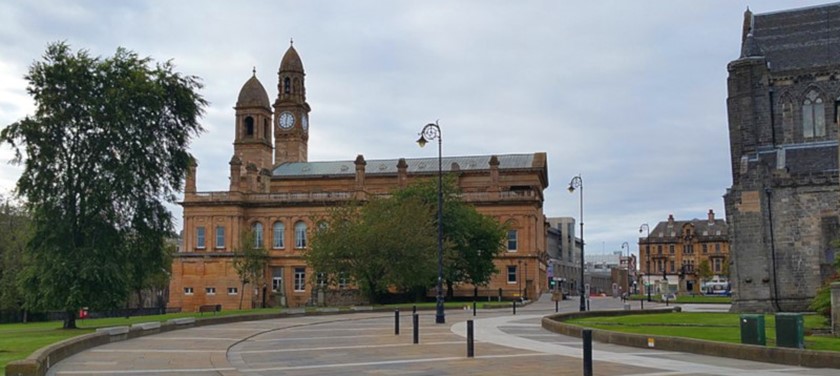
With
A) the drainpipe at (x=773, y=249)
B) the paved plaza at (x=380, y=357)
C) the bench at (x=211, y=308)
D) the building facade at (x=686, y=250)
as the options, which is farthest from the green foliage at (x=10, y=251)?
the building facade at (x=686, y=250)

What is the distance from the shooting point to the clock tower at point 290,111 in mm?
116312

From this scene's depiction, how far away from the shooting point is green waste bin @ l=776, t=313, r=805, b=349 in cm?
1856

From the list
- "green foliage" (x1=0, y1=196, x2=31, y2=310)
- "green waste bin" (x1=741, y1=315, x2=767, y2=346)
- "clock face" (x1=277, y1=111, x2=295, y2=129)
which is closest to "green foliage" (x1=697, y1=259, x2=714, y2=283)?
"clock face" (x1=277, y1=111, x2=295, y2=129)

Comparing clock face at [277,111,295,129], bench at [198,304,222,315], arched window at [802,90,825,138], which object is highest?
clock face at [277,111,295,129]

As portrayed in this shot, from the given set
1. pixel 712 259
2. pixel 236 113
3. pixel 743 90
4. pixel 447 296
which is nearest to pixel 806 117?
pixel 743 90

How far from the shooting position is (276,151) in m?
118

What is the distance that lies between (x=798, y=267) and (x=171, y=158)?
3493 centimetres

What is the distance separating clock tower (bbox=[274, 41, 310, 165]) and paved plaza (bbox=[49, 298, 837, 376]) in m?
88.5

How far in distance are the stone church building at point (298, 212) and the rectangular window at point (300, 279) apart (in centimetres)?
12

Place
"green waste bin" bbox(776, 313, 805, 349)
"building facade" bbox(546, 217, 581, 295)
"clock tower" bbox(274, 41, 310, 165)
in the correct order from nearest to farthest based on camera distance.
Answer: "green waste bin" bbox(776, 313, 805, 349)
"clock tower" bbox(274, 41, 310, 165)
"building facade" bbox(546, 217, 581, 295)

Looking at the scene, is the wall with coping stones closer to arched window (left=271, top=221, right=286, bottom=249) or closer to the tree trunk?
the tree trunk

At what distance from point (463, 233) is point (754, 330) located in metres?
53.5

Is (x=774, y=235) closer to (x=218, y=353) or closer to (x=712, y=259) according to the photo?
(x=218, y=353)

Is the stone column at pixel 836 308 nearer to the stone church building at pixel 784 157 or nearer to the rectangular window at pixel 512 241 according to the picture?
the stone church building at pixel 784 157
